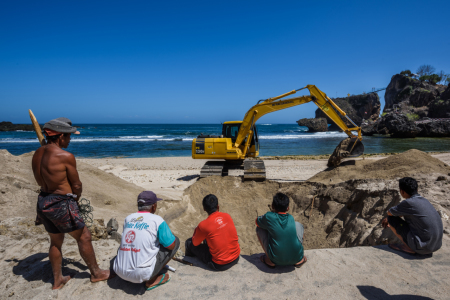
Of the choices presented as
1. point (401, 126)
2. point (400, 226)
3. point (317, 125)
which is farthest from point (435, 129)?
point (400, 226)

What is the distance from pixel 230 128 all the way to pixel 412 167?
21.3 feet

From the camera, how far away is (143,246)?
2.78 meters

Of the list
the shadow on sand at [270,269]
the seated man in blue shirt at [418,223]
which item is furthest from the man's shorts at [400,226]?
the shadow on sand at [270,269]

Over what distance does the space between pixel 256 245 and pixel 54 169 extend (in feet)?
13.8

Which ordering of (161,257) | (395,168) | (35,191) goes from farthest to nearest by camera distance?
(395,168) → (35,191) → (161,257)

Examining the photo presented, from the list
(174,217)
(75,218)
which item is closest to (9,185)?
(174,217)

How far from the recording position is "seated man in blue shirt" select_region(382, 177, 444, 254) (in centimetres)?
334

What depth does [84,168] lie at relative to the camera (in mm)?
8172

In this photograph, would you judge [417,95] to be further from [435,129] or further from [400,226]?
[400,226]

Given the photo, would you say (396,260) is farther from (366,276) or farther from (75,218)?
(75,218)

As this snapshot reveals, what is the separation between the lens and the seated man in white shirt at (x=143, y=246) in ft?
9.13

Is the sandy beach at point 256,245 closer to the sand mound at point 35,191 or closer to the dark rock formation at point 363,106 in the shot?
the sand mound at point 35,191

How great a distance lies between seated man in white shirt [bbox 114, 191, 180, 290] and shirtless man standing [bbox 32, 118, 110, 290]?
1.65 ft

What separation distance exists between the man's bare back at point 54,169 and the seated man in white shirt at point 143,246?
809 millimetres
